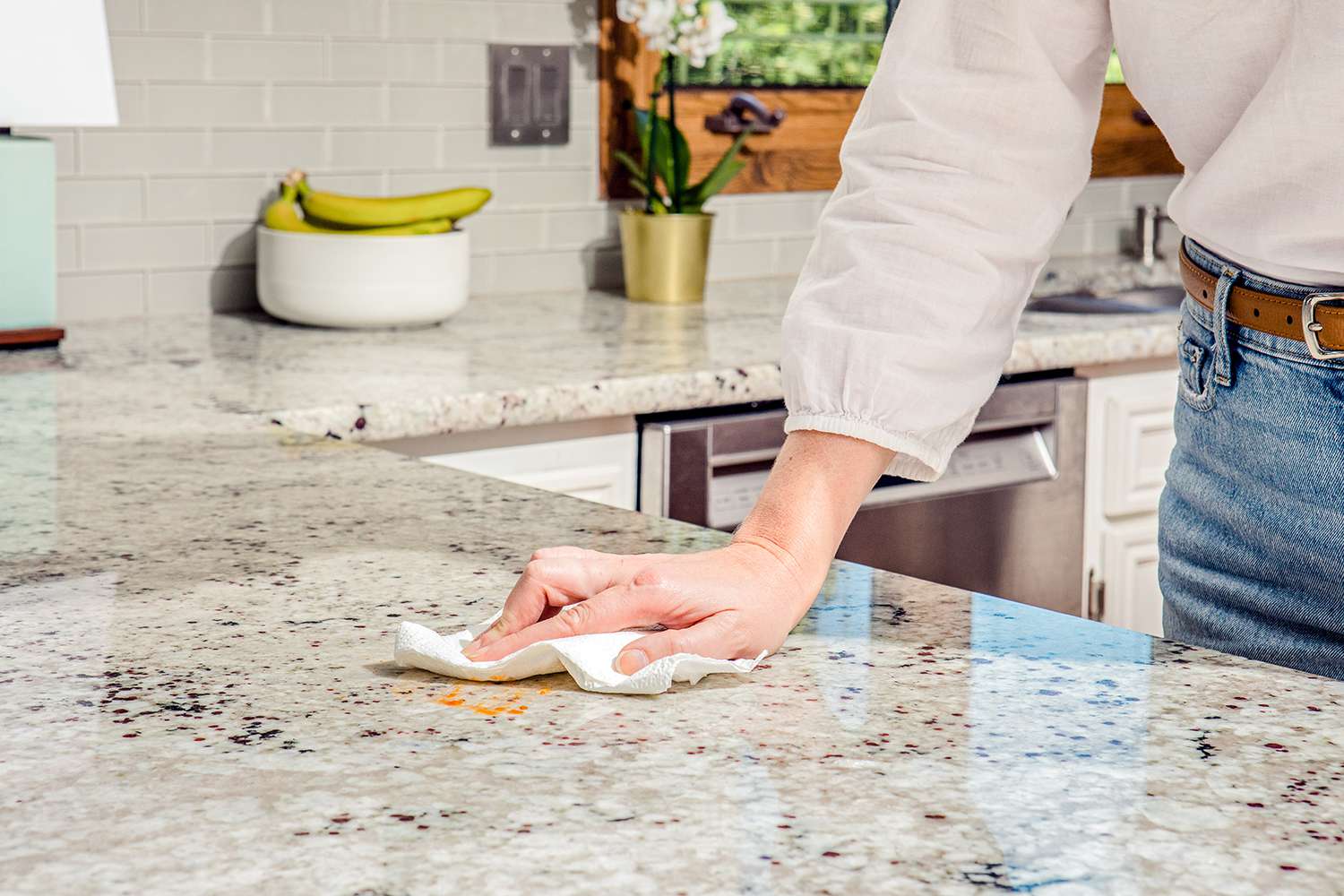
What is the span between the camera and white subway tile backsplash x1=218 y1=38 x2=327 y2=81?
218 cm

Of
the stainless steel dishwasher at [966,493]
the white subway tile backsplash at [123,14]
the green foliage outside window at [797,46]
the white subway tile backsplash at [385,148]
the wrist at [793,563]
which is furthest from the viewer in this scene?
the green foliage outside window at [797,46]

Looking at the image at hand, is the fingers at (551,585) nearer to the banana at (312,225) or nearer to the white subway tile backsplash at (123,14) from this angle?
the banana at (312,225)

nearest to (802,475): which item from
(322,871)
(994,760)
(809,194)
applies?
(994,760)

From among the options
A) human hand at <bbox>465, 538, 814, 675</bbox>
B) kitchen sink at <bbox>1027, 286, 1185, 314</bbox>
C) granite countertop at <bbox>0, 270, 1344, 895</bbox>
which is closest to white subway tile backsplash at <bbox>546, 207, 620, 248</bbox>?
kitchen sink at <bbox>1027, 286, 1185, 314</bbox>

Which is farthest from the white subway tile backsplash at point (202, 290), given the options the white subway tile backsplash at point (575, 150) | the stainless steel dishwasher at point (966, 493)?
the stainless steel dishwasher at point (966, 493)

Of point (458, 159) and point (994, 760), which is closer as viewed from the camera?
point (994, 760)

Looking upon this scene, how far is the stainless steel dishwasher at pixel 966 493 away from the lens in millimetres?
1826

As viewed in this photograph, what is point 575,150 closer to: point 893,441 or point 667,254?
point 667,254

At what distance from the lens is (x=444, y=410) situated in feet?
5.45

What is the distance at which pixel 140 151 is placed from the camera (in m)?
2.15

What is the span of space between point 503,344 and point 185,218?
20.3 inches

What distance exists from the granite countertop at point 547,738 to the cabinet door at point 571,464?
57 centimetres

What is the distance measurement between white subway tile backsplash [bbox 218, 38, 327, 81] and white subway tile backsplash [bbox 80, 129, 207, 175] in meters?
0.10

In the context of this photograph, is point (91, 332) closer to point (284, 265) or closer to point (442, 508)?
point (284, 265)
